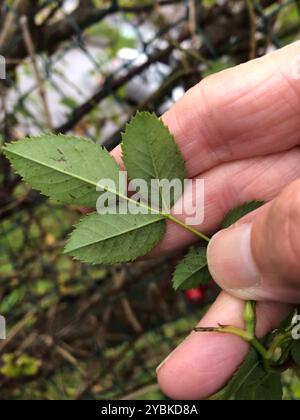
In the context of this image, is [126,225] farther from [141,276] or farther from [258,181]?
[141,276]

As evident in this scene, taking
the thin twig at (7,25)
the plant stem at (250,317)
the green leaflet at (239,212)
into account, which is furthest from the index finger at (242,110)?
the thin twig at (7,25)

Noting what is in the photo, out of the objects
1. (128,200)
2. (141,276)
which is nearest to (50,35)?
(141,276)

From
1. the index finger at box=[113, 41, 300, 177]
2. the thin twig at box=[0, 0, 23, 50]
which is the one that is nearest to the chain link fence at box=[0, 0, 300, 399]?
the thin twig at box=[0, 0, 23, 50]

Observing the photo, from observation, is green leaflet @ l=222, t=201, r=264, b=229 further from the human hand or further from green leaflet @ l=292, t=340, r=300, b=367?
green leaflet @ l=292, t=340, r=300, b=367

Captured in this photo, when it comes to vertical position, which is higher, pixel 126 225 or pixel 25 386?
pixel 126 225

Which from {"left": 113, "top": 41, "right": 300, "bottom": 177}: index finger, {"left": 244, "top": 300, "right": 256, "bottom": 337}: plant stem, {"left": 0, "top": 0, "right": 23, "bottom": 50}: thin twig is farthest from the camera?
{"left": 0, "top": 0, "right": 23, "bottom": 50}: thin twig

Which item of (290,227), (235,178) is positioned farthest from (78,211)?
(290,227)
